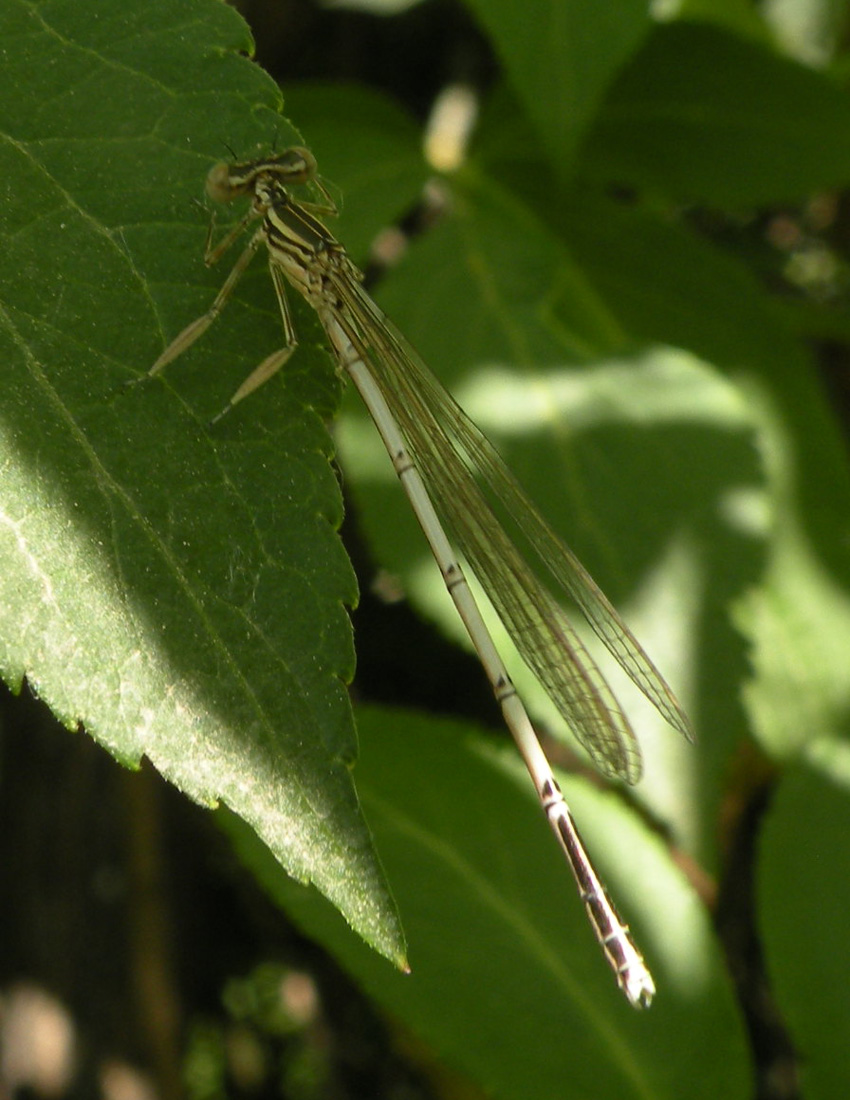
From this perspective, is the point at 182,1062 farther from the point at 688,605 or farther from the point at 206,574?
the point at 206,574

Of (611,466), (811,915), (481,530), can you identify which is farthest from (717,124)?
(811,915)

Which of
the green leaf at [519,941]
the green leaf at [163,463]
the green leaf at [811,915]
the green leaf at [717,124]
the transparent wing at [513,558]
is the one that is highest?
the green leaf at [717,124]

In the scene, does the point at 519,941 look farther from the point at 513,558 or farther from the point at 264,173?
the point at 264,173

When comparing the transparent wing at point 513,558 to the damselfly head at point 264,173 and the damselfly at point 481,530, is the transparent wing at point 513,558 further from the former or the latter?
the damselfly head at point 264,173

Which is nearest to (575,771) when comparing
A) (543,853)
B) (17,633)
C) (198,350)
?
(543,853)

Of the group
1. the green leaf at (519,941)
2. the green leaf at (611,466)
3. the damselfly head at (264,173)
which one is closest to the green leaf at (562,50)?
the green leaf at (611,466)

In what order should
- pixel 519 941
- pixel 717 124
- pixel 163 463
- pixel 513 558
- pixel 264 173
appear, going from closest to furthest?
pixel 163 463 → pixel 519 941 → pixel 264 173 → pixel 513 558 → pixel 717 124
